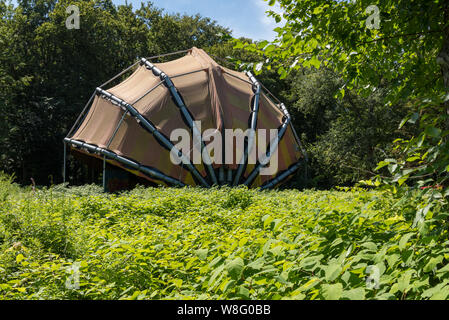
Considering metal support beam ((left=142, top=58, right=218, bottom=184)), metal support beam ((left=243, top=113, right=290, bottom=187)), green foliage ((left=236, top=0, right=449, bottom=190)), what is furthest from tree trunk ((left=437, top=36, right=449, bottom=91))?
metal support beam ((left=243, top=113, right=290, bottom=187))

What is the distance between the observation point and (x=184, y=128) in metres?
17.8

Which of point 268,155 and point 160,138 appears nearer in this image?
point 160,138

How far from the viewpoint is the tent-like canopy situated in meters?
17.2

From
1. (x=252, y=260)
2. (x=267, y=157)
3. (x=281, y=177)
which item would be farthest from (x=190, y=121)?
(x=252, y=260)

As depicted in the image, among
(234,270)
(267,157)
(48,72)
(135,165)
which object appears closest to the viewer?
(234,270)

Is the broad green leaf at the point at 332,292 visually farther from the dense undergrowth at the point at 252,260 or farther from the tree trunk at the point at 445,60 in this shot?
the tree trunk at the point at 445,60

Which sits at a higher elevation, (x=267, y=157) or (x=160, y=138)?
(x=160, y=138)

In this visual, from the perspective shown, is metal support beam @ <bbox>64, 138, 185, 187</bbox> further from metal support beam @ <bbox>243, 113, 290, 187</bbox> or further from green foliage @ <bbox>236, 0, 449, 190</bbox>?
green foliage @ <bbox>236, 0, 449, 190</bbox>

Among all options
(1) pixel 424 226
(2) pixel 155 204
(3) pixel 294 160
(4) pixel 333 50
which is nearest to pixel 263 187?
(3) pixel 294 160

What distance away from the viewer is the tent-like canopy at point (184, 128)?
17.2m

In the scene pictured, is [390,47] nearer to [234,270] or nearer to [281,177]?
[234,270]

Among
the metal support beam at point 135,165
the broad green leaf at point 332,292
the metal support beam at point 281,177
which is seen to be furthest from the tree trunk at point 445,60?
the metal support beam at point 281,177
